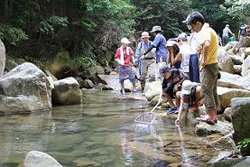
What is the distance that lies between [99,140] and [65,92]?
4495mm

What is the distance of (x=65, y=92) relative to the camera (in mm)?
10102

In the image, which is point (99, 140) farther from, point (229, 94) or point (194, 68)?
point (229, 94)

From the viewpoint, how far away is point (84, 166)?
4.50m

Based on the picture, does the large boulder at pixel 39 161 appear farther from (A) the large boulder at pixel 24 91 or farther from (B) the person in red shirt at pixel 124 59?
(B) the person in red shirt at pixel 124 59

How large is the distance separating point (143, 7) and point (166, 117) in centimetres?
1735

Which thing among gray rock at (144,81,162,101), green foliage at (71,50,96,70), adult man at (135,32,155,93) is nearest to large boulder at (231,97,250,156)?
gray rock at (144,81,162,101)

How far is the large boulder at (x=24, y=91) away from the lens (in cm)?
852

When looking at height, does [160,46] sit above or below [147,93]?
above

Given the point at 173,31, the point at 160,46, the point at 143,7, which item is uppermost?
the point at 143,7

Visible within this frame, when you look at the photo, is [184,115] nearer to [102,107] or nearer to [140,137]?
[140,137]

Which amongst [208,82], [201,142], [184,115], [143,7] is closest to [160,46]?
[184,115]

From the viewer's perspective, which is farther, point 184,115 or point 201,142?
point 184,115

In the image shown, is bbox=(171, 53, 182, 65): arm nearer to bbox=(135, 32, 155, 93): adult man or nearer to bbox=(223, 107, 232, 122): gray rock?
bbox=(223, 107, 232, 122): gray rock

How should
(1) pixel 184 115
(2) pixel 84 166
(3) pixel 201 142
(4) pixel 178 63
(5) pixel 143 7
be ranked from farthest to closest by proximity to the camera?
(5) pixel 143 7 < (4) pixel 178 63 < (1) pixel 184 115 < (3) pixel 201 142 < (2) pixel 84 166
